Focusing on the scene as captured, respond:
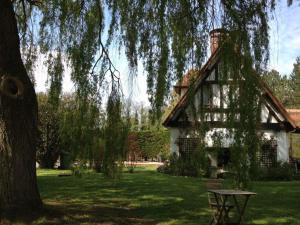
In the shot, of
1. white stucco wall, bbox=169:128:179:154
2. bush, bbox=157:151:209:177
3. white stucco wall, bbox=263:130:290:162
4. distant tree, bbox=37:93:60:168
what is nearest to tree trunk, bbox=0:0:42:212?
bush, bbox=157:151:209:177

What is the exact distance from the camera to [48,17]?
10.0 m

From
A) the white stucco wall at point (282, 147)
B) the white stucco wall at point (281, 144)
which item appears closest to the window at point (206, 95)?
the white stucco wall at point (281, 144)

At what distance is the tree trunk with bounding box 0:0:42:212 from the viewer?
9156 mm

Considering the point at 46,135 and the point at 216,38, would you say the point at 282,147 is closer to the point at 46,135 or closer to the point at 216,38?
the point at 46,135

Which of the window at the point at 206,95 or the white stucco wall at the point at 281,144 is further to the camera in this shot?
the white stucco wall at the point at 281,144

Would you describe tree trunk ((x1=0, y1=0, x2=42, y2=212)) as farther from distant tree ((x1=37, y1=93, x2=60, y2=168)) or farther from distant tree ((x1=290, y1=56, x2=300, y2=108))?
distant tree ((x1=290, y1=56, x2=300, y2=108))

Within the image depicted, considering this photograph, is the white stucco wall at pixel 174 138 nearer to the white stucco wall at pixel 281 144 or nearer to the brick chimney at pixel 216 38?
the white stucco wall at pixel 281 144

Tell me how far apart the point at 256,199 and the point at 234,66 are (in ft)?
22.5

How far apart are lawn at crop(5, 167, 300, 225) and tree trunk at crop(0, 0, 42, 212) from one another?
646 millimetres

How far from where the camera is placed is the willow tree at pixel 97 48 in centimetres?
796

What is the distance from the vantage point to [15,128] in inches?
363

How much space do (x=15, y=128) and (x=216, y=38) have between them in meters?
4.11

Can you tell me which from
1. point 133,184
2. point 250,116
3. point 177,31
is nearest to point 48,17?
point 177,31

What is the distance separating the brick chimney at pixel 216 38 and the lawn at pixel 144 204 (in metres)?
3.37
